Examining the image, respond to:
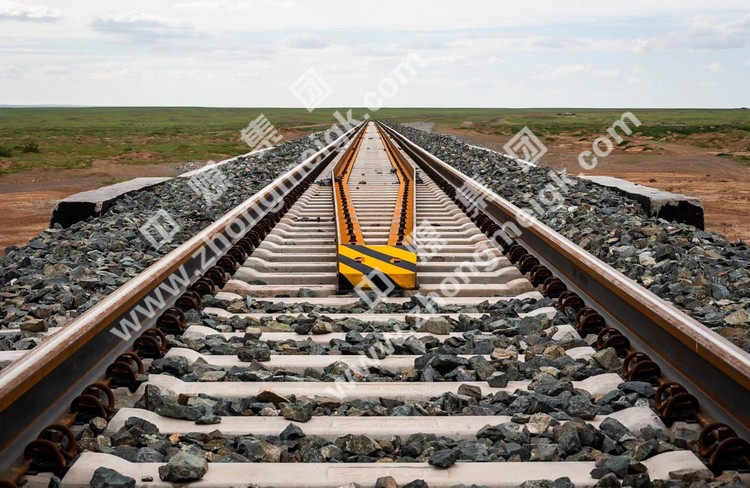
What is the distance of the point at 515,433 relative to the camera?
3023 millimetres

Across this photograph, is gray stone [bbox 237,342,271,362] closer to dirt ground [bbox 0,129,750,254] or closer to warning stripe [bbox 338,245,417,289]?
warning stripe [bbox 338,245,417,289]

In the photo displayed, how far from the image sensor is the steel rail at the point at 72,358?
2.68 meters

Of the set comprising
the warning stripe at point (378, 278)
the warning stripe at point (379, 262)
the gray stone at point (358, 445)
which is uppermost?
the warning stripe at point (379, 262)

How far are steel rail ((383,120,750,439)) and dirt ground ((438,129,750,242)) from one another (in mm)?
6330

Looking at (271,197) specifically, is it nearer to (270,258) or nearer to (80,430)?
(270,258)

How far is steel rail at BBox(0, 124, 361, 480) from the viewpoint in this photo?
2678mm

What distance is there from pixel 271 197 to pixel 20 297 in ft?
13.6

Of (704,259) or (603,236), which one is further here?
(603,236)

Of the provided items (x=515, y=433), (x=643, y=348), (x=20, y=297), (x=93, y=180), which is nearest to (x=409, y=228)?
(x=20, y=297)

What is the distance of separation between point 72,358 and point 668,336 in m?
2.33

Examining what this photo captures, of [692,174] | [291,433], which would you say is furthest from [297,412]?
[692,174]

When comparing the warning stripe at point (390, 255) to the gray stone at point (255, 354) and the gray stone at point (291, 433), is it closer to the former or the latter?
the gray stone at point (255, 354)

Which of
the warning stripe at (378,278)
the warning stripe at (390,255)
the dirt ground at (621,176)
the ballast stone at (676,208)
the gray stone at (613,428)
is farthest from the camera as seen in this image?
the dirt ground at (621,176)

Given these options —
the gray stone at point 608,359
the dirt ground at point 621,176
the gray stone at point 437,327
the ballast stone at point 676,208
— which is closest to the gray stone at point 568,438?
the gray stone at point 608,359
